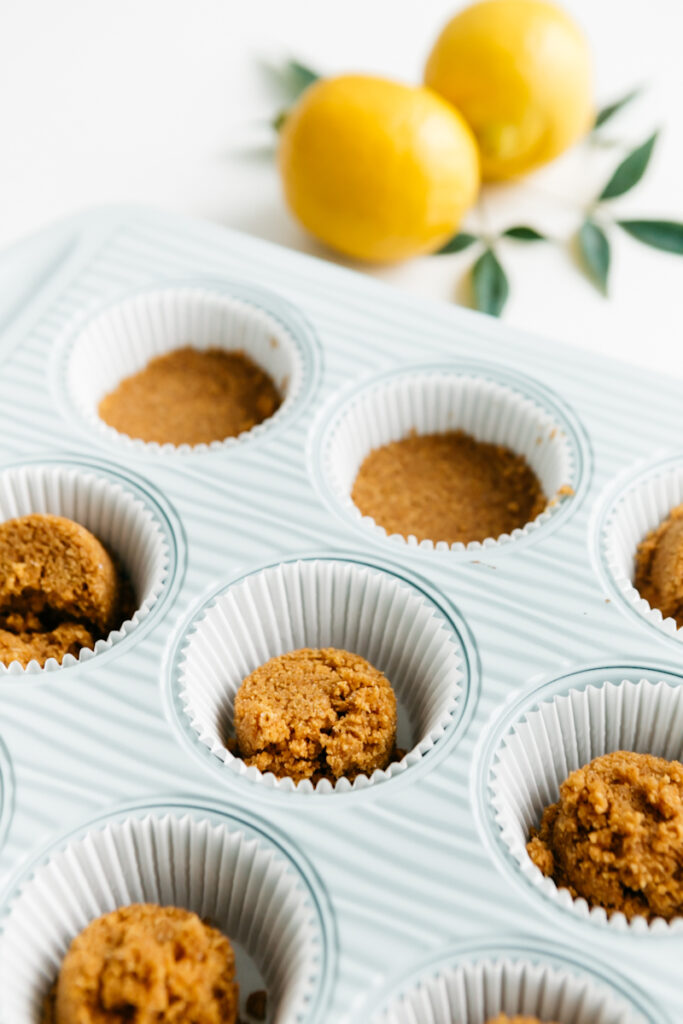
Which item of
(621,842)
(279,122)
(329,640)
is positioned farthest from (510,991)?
(279,122)

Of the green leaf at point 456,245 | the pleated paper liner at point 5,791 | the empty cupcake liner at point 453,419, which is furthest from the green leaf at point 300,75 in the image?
the pleated paper liner at point 5,791

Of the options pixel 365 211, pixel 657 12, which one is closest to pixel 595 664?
pixel 365 211

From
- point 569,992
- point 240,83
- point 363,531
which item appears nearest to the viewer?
point 569,992

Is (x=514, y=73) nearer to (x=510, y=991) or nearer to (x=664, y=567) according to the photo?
(x=664, y=567)

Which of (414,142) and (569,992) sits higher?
(414,142)

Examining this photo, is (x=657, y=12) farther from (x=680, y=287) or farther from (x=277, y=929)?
(x=277, y=929)

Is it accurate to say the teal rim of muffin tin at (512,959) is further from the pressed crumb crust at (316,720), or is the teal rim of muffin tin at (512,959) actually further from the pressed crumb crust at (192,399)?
the pressed crumb crust at (192,399)
